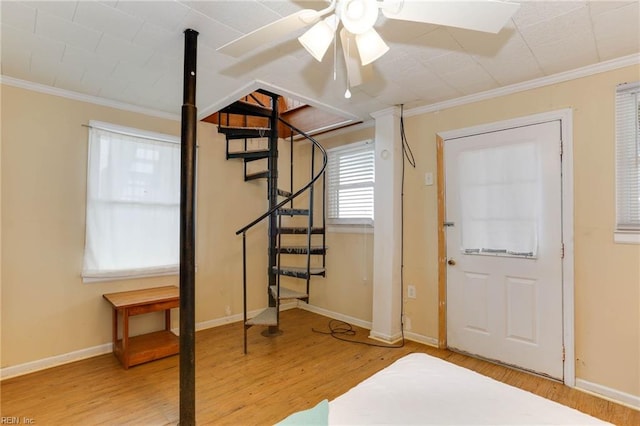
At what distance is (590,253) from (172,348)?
140 inches

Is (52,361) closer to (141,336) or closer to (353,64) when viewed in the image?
(141,336)

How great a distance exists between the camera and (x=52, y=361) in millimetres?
2670

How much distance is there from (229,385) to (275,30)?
241cm

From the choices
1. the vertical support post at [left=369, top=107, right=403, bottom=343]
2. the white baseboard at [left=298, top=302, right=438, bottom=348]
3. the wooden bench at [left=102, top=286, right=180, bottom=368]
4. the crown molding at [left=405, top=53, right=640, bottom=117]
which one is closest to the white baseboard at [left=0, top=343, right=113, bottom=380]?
the wooden bench at [left=102, top=286, right=180, bottom=368]

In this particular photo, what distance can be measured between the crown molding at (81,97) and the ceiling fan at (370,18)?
2165 millimetres

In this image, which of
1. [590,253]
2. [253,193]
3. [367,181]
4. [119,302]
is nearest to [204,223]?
[253,193]

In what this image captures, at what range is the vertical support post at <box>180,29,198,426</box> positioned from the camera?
1876 mm

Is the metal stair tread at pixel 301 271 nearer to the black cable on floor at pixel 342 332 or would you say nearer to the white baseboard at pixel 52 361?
the black cable on floor at pixel 342 332

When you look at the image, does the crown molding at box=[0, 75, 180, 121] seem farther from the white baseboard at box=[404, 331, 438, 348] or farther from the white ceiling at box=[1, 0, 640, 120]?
the white baseboard at box=[404, 331, 438, 348]

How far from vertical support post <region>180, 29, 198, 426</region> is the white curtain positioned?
2368 mm

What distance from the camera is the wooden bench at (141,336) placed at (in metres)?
2.65

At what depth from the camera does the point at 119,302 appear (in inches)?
106

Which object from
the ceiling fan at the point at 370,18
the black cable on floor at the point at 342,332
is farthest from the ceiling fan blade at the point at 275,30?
the black cable on floor at the point at 342,332

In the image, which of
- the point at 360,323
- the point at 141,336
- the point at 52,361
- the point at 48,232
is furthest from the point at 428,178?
the point at 52,361
